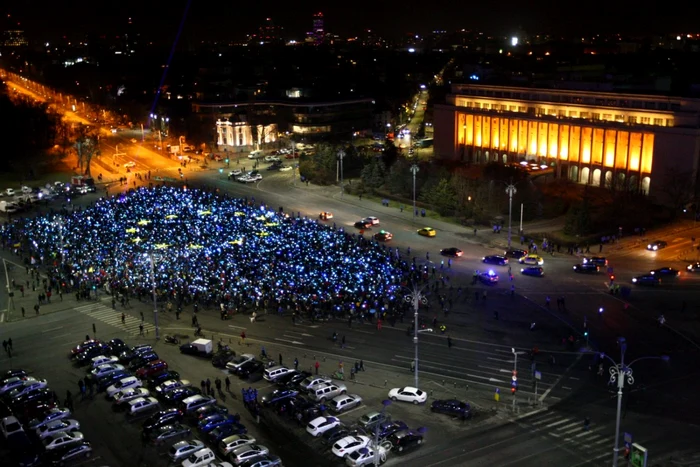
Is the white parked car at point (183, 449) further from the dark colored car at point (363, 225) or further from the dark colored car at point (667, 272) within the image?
the dark colored car at point (363, 225)

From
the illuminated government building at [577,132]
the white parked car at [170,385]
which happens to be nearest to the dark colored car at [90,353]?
the white parked car at [170,385]

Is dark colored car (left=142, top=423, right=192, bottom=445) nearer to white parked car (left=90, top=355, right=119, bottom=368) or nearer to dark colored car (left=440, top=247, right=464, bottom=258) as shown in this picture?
white parked car (left=90, top=355, right=119, bottom=368)

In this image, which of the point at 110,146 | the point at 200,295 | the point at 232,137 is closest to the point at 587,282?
the point at 200,295

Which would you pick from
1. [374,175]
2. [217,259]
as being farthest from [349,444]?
[374,175]

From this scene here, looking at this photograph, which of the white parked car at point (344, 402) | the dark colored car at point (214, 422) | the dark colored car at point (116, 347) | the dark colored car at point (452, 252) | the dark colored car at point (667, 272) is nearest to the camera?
the dark colored car at point (214, 422)

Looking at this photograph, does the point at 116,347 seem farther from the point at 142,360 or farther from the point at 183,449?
the point at 183,449

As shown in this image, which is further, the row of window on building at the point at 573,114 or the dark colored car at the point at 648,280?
the row of window on building at the point at 573,114

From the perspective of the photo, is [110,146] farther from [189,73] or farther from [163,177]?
[189,73]

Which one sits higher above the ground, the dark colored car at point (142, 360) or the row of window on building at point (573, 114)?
the row of window on building at point (573, 114)
